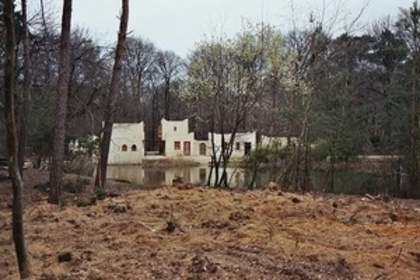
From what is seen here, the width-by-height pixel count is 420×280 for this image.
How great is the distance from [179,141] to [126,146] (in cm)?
387

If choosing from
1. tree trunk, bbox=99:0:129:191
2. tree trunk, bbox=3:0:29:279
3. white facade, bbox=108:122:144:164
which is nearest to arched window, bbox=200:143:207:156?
white facade, bbox=108:122:144:164

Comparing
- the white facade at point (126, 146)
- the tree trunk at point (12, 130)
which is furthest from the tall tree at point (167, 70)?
the tree trunk at point (12, 130)

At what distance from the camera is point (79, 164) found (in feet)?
67.4

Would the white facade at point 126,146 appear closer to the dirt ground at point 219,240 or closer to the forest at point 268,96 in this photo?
the forest at point 268,96

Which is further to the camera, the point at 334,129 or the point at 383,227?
the point at 334,129

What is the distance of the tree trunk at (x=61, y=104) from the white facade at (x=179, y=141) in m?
26.4

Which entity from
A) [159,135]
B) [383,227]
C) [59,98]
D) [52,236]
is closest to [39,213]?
[52,236]

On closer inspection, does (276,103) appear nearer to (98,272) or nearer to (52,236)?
(52,236)

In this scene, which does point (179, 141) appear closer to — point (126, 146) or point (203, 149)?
point (203, 149)

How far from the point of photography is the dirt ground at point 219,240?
4.48 metres

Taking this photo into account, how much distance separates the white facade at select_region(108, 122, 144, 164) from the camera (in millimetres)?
35062

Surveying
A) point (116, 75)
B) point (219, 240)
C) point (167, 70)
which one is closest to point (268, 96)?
point (116, 75)

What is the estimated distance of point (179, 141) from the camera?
37219mm

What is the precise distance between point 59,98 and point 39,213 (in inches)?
128
